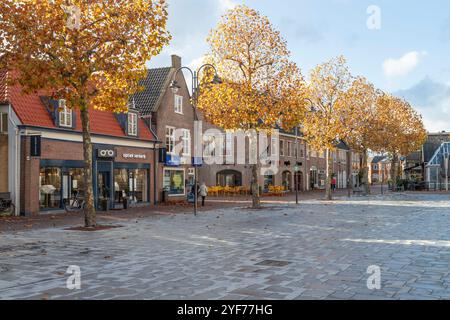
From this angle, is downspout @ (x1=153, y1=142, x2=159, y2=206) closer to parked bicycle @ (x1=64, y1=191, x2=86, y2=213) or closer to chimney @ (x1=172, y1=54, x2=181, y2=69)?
parked bicycle @ (x1=64, y1=191, x2=86, y2=213)

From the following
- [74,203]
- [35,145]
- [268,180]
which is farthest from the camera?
[268,180]

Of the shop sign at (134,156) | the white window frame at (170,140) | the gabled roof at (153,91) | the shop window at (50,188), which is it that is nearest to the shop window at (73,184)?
the shop window at (50,188)

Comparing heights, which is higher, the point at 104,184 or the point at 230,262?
the point at 104,184

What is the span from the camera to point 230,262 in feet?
32.4

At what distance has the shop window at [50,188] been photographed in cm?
2377

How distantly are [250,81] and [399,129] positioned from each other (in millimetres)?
29139

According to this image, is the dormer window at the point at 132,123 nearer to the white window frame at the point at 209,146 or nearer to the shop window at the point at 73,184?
the shop window at the point at 73,184

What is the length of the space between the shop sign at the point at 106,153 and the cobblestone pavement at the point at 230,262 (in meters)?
11.3

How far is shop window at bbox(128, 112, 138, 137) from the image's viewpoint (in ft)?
100

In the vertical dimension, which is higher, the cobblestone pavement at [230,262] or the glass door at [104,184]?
the glass door at [104,184]

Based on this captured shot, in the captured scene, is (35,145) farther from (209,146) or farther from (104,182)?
(209,146)

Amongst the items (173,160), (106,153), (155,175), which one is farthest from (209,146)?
(106,153)
